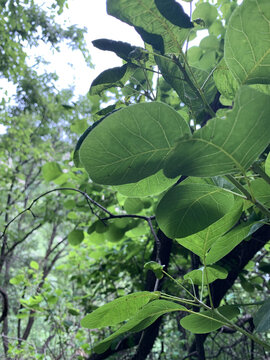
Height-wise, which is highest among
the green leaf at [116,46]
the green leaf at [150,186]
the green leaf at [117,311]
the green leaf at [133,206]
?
the green leaf at [116,46]

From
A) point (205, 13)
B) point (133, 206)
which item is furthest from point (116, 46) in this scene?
point (205, 13)

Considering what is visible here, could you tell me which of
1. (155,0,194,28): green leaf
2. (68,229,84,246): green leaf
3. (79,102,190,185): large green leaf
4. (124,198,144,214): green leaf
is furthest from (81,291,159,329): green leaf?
(68,229,84,246): green leaf

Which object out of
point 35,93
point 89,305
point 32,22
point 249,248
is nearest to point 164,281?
point 249,248

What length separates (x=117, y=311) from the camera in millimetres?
317

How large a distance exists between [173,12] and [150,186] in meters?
0.15

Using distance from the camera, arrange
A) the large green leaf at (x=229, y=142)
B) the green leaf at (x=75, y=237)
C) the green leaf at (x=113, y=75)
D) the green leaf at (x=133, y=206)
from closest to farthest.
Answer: the large green leaf at (x=229, y=142) → the green leaf at (x=113, y=75) → the green leaf at (x=133, y=206) → the green leaf at (x=75, y=237)

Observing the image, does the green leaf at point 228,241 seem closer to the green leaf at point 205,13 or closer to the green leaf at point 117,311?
the green leaf at point 117,311

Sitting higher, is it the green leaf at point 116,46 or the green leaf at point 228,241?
the green leaf at point 116,46

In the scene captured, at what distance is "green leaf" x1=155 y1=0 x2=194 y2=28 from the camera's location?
0.25 m

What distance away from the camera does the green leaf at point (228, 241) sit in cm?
33

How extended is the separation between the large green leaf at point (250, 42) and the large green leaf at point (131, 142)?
3.0 inches

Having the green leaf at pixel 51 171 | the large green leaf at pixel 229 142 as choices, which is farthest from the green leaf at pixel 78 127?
the large green leaf at pixel 229 142

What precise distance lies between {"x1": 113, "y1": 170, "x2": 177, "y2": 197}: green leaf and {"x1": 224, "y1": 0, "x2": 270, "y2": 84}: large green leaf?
0.11 meters

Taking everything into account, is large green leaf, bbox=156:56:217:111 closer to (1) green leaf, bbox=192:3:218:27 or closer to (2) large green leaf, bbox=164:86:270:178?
(2) large green leaf, bbox=164:86:270:178
